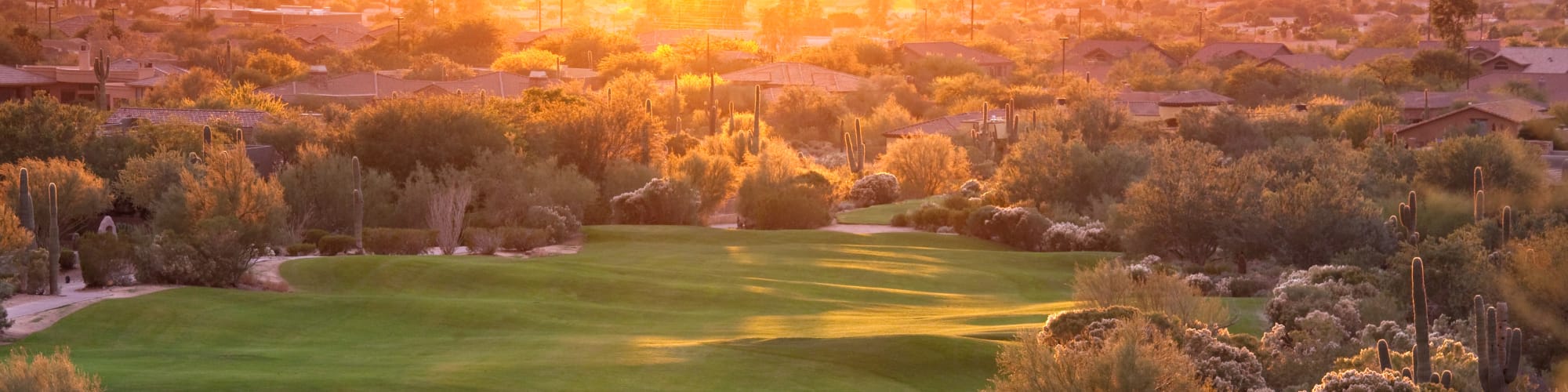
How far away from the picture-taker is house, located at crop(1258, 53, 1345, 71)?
12071 cm

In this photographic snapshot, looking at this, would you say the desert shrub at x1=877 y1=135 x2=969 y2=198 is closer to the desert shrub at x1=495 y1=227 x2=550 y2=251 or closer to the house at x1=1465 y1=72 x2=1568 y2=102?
the desert shrub at x1=495 y1=227 x2=550 y2=251

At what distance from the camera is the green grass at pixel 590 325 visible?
27.5 m

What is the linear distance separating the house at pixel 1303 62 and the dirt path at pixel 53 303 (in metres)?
94.9

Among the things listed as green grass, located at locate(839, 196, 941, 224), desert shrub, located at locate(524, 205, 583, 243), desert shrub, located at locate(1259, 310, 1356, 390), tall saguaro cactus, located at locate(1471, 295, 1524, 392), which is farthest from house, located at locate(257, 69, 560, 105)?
tall saguaro cactus, located at locate(1471, 295, 1524, 392)

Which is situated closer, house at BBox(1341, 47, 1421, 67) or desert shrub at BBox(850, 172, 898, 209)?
desert shrub at BBox(850, 172, 898, 209)

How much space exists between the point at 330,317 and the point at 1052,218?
3003cm

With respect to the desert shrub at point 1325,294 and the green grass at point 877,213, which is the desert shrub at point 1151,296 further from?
the green grass at point 877,213

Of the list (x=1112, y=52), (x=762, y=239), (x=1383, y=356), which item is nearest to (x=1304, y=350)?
(x=1383, y=356)

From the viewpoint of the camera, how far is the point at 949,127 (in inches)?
3698

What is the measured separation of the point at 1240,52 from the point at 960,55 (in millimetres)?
21157

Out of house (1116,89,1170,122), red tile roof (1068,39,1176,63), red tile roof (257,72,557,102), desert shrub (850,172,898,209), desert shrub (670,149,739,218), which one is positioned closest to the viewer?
desert shrub (670,149,739,218)

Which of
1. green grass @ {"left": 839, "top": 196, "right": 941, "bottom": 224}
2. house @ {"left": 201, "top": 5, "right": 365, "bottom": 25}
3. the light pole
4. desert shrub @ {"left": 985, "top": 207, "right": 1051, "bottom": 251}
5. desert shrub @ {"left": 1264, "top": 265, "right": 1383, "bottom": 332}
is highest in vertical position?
house @ {"left": 201, "top": 5, "right": 365, "bottom": 25}

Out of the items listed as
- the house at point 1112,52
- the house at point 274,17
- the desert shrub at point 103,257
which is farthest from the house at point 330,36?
the desert shrub at point 103,257

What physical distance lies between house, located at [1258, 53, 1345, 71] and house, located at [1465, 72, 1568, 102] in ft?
36.7
